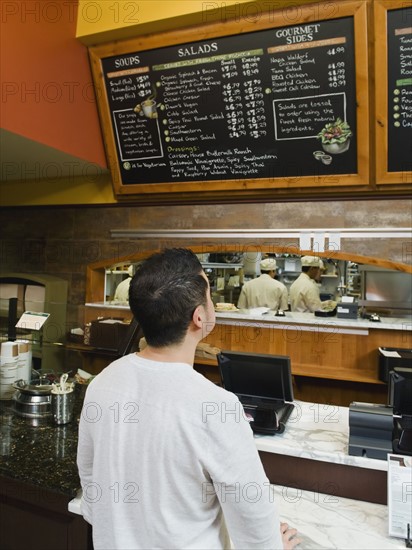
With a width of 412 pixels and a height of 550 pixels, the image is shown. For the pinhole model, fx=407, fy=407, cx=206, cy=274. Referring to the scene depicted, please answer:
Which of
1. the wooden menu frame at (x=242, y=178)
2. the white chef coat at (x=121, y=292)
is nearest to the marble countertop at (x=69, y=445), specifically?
the wooden menu frame at (x=242, y=178)

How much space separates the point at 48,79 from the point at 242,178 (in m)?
1.38

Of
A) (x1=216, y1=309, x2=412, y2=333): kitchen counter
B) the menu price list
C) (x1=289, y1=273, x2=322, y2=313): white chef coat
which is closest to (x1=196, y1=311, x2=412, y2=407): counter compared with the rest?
(x1=216, y1=309, x2=412, y2=333): kitchen counter

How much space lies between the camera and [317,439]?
143 centimetres

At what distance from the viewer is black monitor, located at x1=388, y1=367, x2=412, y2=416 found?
1.38 meters

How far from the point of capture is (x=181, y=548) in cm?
81

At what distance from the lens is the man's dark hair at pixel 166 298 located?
34.4 inches

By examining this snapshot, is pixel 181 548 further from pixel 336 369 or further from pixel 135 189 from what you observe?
pixel 135 189

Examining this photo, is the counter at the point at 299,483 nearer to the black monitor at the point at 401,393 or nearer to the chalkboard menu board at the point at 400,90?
the black monitor at the point at 401,393

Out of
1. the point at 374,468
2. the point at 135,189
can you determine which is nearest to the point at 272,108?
the point at 135,189

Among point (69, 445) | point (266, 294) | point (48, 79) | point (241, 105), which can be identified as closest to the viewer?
point (69, 445)

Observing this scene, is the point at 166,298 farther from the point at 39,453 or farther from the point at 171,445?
the point at 39,453

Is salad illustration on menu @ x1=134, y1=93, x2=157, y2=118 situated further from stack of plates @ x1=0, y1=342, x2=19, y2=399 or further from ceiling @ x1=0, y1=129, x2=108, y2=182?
stack of plates @ x1=0, y1=342, x2=19, y2=399

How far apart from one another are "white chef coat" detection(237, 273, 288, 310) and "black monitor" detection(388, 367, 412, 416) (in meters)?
2.97

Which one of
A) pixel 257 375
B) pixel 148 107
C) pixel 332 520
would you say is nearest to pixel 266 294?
pixel 148 107
